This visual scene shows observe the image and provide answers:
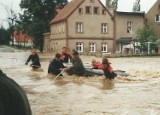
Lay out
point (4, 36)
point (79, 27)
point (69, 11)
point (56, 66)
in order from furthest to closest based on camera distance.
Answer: point (4, 36)
point (79, 27)
point (69, 11)
point (56, 66)

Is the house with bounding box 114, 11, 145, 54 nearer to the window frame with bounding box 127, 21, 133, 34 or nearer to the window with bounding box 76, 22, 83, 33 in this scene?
the window frame with bounding box 127, 21, 133, 34

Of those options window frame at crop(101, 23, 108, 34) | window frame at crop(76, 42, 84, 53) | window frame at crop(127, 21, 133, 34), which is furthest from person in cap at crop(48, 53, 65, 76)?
window frame at crop(127, 21, 133, 34)

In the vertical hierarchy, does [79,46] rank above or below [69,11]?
below

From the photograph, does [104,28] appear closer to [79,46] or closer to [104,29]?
[104,29]

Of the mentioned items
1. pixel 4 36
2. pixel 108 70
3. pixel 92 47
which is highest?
pixel 4 36

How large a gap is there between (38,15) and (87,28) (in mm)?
11342

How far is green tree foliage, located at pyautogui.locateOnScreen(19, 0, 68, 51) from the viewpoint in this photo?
214ft

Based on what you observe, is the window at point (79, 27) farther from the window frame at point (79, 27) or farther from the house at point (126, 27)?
the house at point (126, 27)

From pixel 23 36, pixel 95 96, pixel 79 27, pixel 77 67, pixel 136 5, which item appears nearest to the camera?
pixel 95 96

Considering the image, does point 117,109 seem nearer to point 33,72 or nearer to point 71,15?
point 33,72

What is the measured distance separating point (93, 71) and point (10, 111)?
60.4 feet

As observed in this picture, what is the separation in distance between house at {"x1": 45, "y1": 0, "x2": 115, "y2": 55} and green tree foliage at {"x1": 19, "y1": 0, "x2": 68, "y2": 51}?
208 inches

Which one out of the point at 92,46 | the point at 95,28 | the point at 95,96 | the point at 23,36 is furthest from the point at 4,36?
the point at 95,96

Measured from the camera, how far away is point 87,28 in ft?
194
